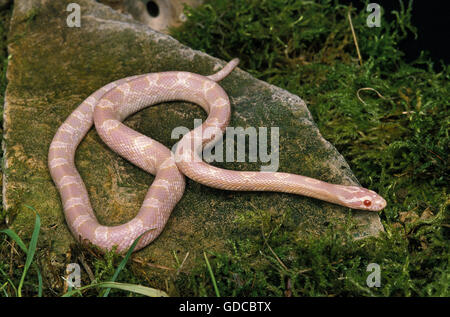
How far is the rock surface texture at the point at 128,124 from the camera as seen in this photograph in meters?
4.05

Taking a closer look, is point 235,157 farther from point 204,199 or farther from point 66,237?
point 66,237

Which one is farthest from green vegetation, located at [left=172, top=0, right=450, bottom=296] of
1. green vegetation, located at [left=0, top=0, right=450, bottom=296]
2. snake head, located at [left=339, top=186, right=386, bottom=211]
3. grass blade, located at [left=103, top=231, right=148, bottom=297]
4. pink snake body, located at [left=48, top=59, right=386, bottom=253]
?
grass blade, located at [left=103, top=231, right=148, bottom=297]

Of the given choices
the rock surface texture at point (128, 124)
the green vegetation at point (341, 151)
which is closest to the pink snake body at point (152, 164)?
the rock surface texture at point (128, 124)

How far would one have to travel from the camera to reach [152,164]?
447cm

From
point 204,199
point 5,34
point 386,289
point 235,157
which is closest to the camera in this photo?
point 386,289

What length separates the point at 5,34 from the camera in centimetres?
650

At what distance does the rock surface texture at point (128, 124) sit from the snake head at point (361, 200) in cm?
10

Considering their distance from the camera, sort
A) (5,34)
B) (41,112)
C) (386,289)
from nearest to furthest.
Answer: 1. (386,289)
2. (41,112)
3. (5,34)

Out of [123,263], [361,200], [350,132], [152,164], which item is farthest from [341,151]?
[123,263]

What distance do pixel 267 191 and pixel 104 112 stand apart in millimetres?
1995

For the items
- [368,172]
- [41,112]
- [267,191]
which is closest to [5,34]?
[41,112]

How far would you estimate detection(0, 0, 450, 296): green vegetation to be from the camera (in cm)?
363

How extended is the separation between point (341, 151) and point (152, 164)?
2.38 meters

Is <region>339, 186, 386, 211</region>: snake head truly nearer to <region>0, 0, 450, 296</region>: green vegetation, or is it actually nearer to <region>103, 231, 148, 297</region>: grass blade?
<region>0, 0, 450, 296</region>: green vegetation
